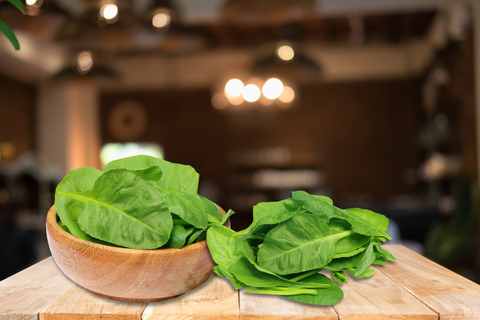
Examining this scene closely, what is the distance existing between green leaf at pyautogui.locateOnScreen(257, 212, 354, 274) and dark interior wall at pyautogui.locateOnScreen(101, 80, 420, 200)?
6715mm

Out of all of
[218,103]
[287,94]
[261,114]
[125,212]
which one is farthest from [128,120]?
[125,212]

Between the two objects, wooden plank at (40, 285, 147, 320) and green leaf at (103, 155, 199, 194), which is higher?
green leaf at (103, 155, 199, 194)

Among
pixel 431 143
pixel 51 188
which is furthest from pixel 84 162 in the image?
pixel 431 143

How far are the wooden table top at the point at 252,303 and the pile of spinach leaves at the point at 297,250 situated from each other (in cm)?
2

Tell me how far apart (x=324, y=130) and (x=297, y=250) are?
6929 millimetres

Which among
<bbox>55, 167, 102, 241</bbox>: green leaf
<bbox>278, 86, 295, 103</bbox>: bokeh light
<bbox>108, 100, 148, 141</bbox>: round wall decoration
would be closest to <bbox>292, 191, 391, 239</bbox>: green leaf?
<bbox>55, 167, 102, 241</bbox>: green leaf

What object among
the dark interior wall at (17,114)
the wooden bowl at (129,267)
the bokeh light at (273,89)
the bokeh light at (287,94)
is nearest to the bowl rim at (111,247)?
the wooden bowl at (129,267)

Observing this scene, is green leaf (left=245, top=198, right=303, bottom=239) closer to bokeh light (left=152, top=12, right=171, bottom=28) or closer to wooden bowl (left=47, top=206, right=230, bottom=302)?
wooden bowl (left=47, top=206, right=230, bottom=302)

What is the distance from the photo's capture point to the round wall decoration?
7.77m

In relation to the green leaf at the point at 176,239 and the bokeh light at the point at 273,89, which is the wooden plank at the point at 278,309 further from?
the bokeh light at the point at 273,89

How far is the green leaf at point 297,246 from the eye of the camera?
63cm

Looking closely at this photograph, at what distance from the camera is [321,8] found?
16.0 feet

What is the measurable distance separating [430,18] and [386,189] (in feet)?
8.69

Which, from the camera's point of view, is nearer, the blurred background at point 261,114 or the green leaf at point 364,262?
the green leaf at point 364,262
